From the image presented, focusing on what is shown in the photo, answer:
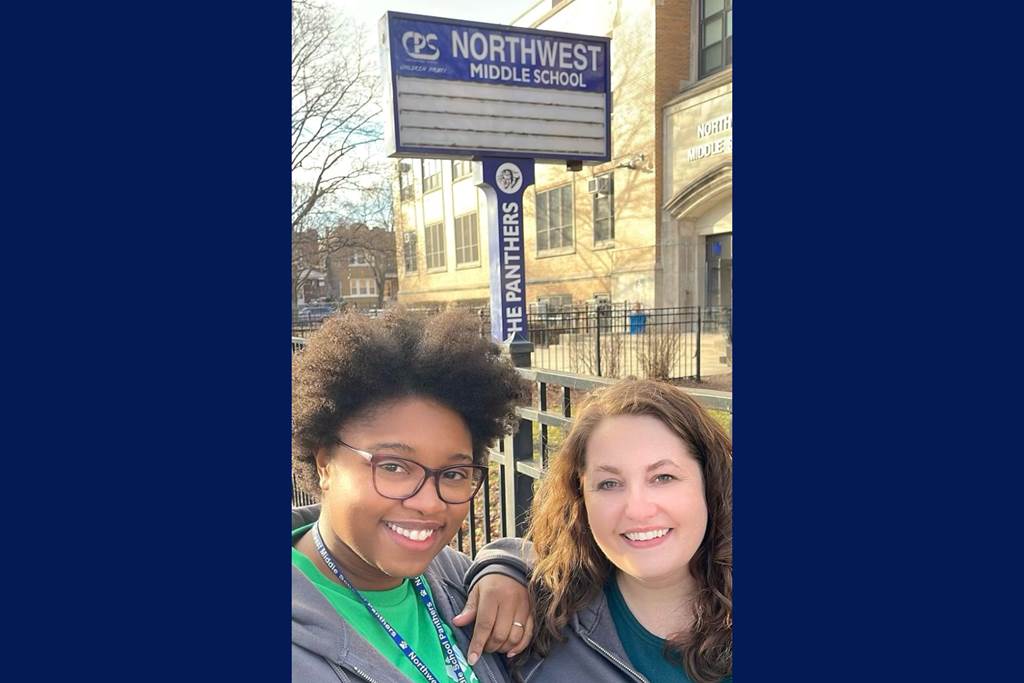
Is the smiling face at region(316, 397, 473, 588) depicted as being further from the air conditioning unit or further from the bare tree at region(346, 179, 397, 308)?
the air conditioning unit

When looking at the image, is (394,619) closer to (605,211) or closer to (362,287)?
(362,287)

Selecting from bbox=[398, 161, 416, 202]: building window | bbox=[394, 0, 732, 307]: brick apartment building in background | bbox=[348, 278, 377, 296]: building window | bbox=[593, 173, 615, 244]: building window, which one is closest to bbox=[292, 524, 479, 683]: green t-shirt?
bbox=[348, 278, 377, 296]: building window

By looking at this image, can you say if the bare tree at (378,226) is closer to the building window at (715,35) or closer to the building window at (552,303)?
the building window at (552,303)

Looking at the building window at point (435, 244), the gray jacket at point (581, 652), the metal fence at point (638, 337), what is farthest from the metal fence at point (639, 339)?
the gray jacket at point (581, 652)

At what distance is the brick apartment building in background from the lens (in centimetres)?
125

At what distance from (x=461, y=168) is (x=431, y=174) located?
6 cm

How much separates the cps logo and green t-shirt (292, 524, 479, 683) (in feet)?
2.99

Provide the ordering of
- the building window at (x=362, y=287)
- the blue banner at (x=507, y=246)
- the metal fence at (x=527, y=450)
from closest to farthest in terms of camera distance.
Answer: the building window at (x=362, y=287), the blue banner at (x=507, y=246), the metal fence at (x=527, y=450)

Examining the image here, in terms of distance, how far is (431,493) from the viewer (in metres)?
1.11

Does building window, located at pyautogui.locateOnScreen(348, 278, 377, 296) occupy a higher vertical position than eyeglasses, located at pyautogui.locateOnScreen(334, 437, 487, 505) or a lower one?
higher

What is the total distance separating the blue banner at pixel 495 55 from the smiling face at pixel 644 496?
70 cm

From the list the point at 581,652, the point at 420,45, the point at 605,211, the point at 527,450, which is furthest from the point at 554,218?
the point at 581,652

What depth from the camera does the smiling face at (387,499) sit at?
110cm

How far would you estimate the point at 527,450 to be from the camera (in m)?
1.57
